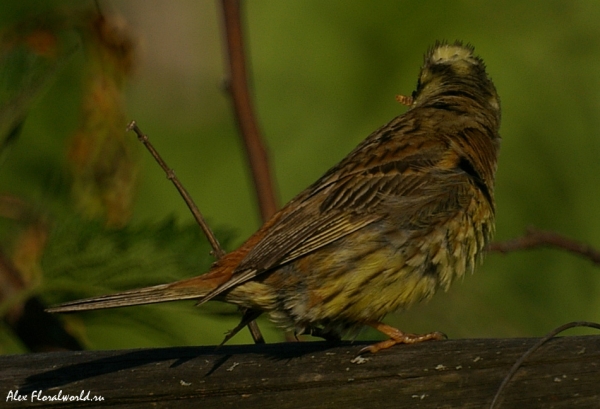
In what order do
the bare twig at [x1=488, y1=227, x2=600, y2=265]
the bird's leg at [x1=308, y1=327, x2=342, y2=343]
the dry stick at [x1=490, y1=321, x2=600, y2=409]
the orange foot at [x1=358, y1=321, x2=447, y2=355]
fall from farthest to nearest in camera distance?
the bird's leg at [x1=308, y1=327, x2=342, y2=343]
the bare twig at [x1=488, y1=227, x2=600, y2=265]
the orange foot at [x1=358, y1=321, x2=447, y2=355]
the dry stick at [x1=490, y1=321, x2=600, y2=409]

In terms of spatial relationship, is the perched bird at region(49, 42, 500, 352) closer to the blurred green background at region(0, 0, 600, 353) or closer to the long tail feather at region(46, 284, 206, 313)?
the long tail feather at region(46, 284, 206, 313)

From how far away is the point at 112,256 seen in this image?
138 inches

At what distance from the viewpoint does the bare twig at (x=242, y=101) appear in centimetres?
360

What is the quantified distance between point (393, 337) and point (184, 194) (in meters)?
0.75

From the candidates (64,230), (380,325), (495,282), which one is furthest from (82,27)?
(495,282)

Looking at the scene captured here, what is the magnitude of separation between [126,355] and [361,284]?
2.89 ft

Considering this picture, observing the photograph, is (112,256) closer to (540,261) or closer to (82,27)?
(82,27)

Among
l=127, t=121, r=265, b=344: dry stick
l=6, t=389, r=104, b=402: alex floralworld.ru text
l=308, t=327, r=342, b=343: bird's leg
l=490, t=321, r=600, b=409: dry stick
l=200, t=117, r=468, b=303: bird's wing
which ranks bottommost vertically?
l=308, t=327, r=342, b=343: bird's leg

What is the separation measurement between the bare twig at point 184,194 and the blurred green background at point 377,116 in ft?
4.78

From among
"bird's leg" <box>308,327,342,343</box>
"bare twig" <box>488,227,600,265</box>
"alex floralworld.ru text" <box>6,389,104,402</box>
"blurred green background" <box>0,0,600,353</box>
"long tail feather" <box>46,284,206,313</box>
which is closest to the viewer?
"alex floralworld.ru text" <box>6,389,104,402</box>

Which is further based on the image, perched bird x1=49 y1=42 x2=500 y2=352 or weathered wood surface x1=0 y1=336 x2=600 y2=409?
perched bird x1=49 y1=42 x2=500 y2=352

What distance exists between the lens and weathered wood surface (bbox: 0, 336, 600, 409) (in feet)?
8.67

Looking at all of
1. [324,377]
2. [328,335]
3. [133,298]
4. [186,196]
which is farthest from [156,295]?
[324,377]

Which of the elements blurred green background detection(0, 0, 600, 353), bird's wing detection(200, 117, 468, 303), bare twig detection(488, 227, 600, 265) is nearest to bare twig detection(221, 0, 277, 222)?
bird's wing detection(200, 117, 468, 303)
